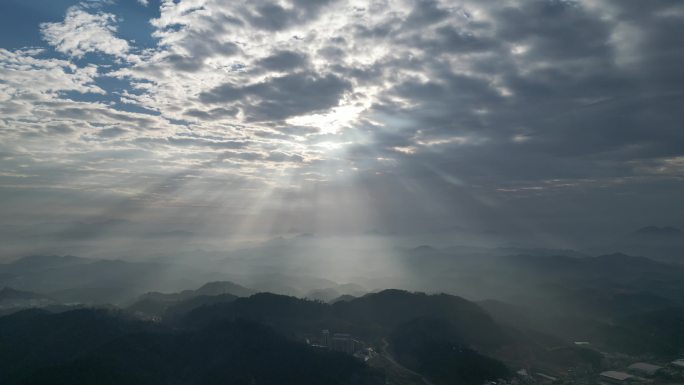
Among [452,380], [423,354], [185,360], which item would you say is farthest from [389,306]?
[185,360]

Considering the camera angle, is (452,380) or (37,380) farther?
(452,380)

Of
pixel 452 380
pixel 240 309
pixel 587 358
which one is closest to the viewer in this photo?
pixel 452 380

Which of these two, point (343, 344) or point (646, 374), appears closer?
point (646, 374)

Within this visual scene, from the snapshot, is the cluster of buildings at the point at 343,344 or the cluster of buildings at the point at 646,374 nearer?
the cluster of buildings at the point at 646,374

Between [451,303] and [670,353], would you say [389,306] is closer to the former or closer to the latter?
[451,303]

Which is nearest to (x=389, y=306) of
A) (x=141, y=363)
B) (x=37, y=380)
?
(x=141, y=363)

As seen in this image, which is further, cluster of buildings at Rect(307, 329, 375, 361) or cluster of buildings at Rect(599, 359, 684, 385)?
cluster of buildings at Rect(307, 329, 375, 361)

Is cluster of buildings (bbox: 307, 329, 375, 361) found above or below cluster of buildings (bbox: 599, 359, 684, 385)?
above

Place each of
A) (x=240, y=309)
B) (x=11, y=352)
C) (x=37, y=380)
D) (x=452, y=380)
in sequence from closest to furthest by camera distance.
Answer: (x=37, y=380), (x=452, y=380), (x=11, y=352), (x=240, y=309)

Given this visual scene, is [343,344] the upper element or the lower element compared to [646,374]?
upper

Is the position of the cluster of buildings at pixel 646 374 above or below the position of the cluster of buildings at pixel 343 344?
below
